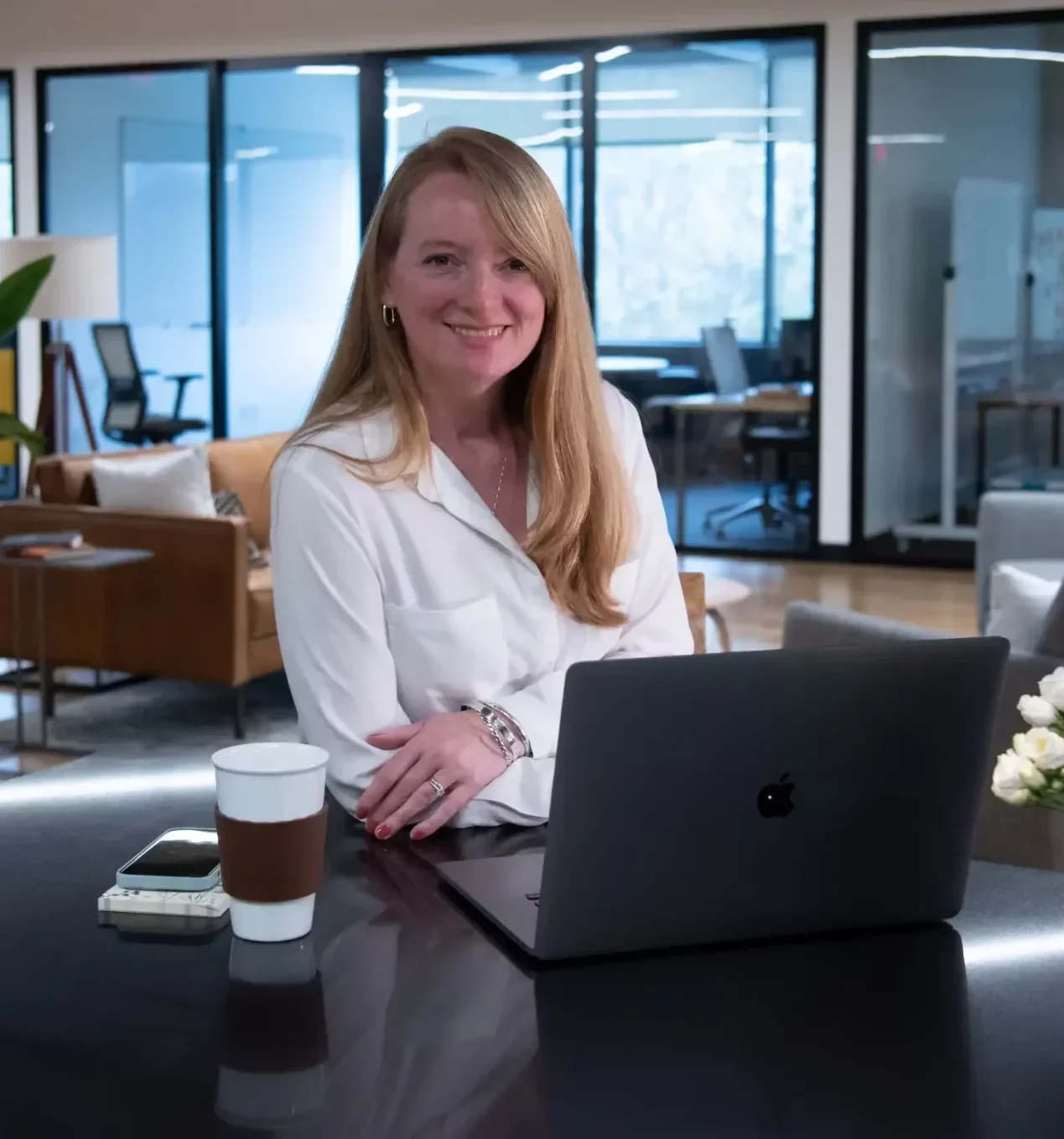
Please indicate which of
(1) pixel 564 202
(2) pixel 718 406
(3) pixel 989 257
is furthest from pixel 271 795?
(2) pixel 718 406

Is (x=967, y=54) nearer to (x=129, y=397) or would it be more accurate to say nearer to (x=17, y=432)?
(x=129, y=397)

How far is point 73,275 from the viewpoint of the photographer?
7.23m

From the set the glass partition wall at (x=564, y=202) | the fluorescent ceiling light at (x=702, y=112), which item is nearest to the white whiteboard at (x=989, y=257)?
the glass partition wall at (x=564, y=202)

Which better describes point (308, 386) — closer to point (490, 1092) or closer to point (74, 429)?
point (74, 429)

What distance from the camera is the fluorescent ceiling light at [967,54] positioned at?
26.2 feet

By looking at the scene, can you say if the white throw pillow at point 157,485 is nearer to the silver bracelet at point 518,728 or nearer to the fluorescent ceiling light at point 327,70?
the silver bracelet at point 518,728

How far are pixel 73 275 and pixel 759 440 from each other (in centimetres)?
351

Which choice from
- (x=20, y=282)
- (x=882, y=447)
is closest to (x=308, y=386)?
(x=882, y=447)

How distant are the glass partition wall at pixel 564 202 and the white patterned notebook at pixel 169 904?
684 centimetres

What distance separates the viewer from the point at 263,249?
986 cm

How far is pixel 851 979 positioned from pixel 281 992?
0.36 meters

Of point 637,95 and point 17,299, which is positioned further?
point 637,95

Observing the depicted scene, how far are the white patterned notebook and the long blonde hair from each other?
22.1 inches

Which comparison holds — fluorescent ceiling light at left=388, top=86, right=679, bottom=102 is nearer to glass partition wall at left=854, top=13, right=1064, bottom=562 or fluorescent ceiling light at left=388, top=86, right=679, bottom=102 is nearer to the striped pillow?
glass partition wall at left=854, top=13, right=1064, bottom=562
